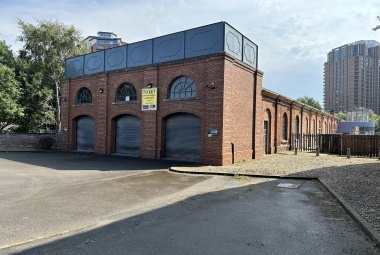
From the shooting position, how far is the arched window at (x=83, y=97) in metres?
22.0

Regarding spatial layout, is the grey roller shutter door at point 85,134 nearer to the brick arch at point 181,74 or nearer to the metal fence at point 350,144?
the brick arch at point 181,74

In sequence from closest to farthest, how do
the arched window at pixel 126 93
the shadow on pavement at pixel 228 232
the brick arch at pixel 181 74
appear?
the shadow on pavement at pixel 228 232 → the brick arch at pixel 181 74 → the arched window at pixel 126 93

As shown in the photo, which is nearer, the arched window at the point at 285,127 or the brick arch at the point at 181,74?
the brick arch at the point at 181,74

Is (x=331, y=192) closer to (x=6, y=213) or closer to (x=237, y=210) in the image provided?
(x=237, y=210)

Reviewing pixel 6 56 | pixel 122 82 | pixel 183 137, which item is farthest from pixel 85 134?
pixel 6 56

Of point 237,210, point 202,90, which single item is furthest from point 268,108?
point 237,210

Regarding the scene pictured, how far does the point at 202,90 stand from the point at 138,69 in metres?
5.26

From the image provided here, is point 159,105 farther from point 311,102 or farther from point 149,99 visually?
point 311,102

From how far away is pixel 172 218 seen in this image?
5.91 metres

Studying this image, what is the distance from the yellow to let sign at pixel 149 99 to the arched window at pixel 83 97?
20.6 ft

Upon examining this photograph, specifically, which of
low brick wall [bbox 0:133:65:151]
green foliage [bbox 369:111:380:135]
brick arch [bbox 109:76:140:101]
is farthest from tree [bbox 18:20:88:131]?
green foliage [bbox 369:111:380:135]

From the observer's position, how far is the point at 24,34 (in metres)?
30.5

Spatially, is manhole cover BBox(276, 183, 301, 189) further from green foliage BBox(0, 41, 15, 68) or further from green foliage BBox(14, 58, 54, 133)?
green foliage BBox(0, 41, 15, 68)

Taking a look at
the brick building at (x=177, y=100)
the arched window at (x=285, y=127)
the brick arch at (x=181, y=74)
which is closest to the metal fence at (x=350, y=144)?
the arched window at (x=285, y=127)
